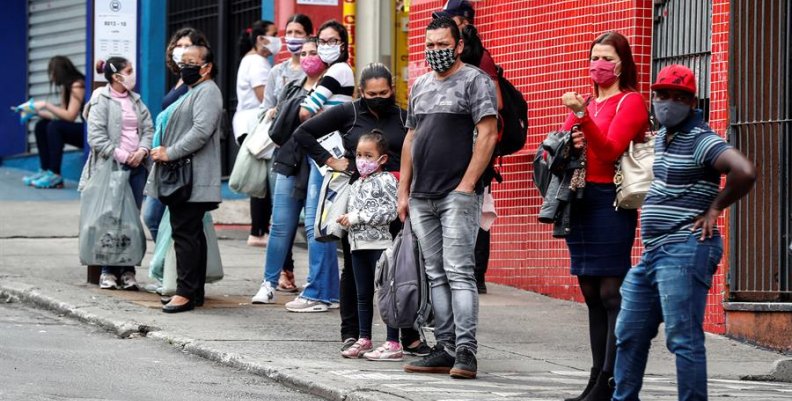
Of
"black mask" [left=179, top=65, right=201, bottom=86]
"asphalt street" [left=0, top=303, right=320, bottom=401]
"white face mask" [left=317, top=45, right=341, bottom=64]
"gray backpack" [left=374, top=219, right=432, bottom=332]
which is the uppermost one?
"white face mask" [left=317, top=45, right=341, bottom=64]

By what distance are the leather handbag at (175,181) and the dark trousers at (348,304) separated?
1.73 metres

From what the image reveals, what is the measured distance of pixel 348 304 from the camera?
9297mm

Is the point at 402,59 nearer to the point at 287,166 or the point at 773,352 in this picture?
the point at 287,166

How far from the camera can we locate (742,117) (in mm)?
10445

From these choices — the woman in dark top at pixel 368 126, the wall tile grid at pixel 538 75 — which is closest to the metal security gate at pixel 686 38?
the wall tile grid at pixel 538 75

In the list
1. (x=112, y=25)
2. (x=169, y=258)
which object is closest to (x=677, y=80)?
(x=169, y=258)

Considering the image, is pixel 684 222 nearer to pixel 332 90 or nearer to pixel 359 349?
pixel 359 349

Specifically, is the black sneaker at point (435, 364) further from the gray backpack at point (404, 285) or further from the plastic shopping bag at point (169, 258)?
the plastic shopping bag at point (169, 258)

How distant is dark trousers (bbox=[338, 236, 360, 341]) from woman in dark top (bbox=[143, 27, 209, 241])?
252 centimetres

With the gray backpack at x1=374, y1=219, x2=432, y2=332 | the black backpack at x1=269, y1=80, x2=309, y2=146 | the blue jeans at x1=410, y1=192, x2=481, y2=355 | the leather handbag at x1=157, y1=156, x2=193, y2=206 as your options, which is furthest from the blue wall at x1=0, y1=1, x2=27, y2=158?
the blue jeans at x1=410, y1=192, x2=481, y2=355

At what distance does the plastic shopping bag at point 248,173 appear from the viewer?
1207cm

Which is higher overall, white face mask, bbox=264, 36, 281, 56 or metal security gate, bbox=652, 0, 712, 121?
white face mask, bbox=264, 36, 281, 56

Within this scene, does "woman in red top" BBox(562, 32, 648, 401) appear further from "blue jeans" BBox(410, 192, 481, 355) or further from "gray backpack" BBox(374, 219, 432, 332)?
"gray backpack" BBox(374, 219, 432, 332)

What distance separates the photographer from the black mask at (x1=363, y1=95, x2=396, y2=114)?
363 inches
